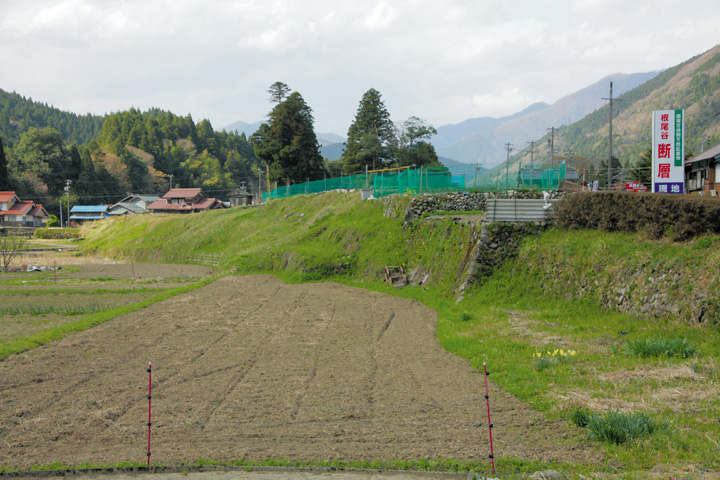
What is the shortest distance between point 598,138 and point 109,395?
16771 centimetres

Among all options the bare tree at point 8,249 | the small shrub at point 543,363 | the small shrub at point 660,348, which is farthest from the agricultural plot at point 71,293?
the small shrub at point 660,348

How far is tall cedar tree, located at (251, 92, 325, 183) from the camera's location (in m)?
59.8

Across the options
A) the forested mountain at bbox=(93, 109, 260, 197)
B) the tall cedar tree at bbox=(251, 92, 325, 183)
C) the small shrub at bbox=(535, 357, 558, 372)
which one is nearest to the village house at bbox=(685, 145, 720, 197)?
the small shrub at bbox=(535, 357, 558, 372)

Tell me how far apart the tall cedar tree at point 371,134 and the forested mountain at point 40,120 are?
13012 cm

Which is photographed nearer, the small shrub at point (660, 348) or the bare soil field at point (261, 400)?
the bare soil field at point (261, 400)

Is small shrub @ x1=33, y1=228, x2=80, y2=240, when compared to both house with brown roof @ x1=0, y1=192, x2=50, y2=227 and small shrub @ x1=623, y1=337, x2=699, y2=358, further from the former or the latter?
small shrub @ x1=623, y1=337, x2=699, y2=358

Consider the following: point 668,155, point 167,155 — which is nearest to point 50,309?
point 668,155

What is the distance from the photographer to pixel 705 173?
101ft

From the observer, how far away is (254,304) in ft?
70.4

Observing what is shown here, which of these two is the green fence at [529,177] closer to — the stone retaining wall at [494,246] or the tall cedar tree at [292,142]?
the stone retaining wall at [494,246]

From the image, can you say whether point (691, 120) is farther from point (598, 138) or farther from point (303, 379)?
point (303, 379)

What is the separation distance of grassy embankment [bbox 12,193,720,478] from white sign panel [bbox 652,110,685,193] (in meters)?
4.18

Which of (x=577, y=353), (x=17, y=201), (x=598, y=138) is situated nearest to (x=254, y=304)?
(x=577, y=353)

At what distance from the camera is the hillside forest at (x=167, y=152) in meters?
58.4
